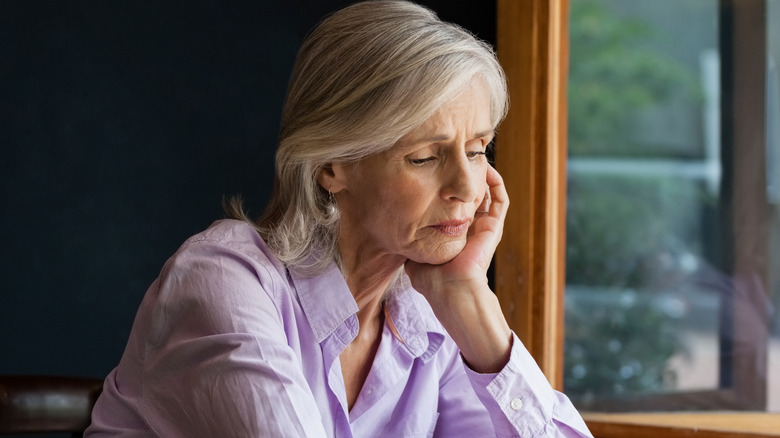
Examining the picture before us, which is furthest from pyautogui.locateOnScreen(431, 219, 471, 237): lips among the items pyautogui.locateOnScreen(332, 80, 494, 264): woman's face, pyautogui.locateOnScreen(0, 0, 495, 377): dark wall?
pyautogui.locateOnScreen(0, 0, 495, 377): dark wall

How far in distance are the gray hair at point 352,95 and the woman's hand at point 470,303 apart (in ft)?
0.58

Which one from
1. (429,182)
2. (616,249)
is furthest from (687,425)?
(429,182)

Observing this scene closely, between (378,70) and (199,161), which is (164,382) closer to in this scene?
(378,70)

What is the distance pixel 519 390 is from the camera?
1.45m

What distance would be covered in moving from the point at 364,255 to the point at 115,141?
1.03 m

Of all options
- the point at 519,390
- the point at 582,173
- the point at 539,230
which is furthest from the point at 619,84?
the point at 519,390

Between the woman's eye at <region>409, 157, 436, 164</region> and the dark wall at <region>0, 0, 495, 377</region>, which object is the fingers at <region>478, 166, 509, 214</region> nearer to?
the woman's eye at <region>409, 157, 436, 164</region>

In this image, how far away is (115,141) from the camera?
2.34 metres

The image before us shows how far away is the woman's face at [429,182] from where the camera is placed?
1460mm

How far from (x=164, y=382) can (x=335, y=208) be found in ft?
1.46

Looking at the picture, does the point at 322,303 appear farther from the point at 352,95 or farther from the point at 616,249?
the point at 616,249

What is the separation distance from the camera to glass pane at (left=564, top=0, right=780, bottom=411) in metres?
2.13

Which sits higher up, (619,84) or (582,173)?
(619,84)

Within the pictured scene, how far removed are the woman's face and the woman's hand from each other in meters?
0.04
